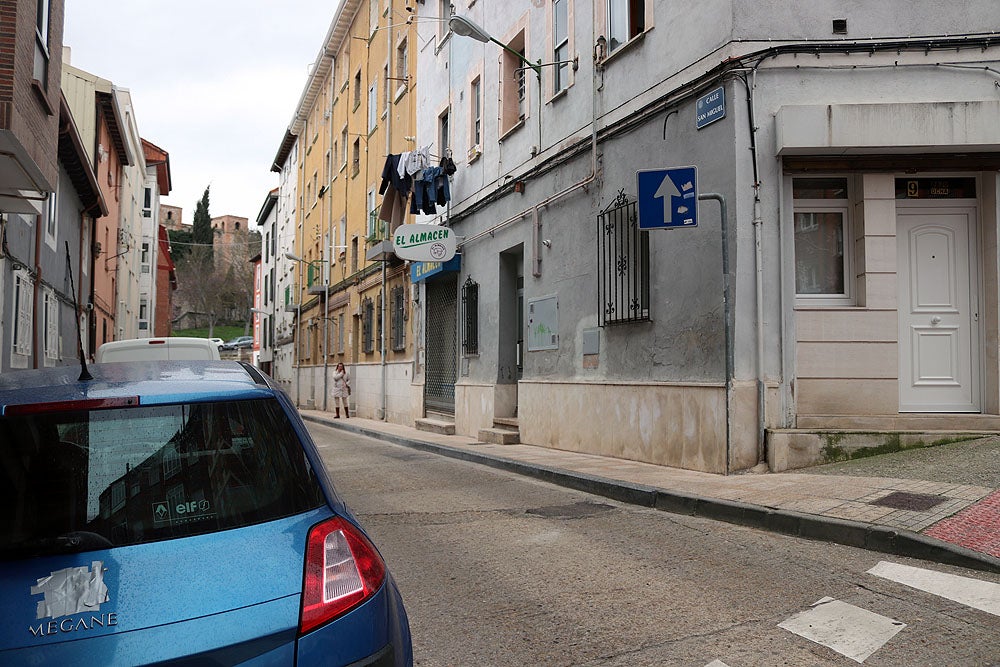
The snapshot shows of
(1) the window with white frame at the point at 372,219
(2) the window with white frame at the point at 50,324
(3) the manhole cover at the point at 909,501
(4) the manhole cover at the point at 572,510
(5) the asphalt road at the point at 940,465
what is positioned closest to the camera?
(3) the manhole cover at the point at 909,501

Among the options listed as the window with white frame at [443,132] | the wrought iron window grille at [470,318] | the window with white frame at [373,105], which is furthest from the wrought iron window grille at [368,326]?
the wrought iron window grille at [470,318]

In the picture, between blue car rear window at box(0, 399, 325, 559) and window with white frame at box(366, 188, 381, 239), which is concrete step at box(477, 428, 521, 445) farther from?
blue car rear window at box(0, 399, 325, 559)

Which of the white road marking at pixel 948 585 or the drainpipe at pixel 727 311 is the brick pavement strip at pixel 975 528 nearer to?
the white road marking at pixel 948 585

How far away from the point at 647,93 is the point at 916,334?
4.50 meters

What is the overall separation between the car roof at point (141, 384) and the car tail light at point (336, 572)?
0.54m

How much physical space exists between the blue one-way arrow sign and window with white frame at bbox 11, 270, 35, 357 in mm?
10299

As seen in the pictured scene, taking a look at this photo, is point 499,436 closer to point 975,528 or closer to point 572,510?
point 572,510

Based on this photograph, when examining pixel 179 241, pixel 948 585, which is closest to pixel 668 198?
pixel 948 585

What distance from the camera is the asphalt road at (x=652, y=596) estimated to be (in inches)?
148

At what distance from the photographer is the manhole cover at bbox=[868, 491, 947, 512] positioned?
6.20m

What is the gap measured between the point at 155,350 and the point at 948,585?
810 cm

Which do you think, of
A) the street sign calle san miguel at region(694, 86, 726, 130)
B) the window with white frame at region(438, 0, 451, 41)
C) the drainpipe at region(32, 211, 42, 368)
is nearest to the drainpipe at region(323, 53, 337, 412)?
the window with white frame at region(438, 0, 451, 41)

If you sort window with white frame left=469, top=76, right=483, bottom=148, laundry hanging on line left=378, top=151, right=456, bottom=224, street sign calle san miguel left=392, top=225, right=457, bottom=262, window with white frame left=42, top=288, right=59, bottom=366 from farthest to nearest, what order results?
laundry hanging on line left=378, top=151, right=456, bottom=224, window with white frame left=469, top=76, right=483, bottom=148, street sign calle san miguel left=392, top=225, right=457, bottom=262, window with white frame left=42, top=288, right=59, bottom=366

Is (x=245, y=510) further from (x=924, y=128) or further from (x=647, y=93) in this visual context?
(x=647, y=93)
